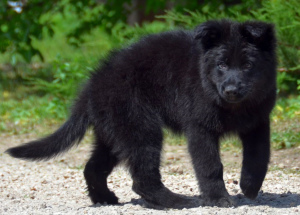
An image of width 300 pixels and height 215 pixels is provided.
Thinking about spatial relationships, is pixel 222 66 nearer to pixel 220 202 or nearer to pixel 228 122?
pixel 228 122

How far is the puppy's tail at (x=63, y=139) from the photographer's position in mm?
5043

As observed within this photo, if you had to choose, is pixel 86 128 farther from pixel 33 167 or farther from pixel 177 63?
pixel 33 167

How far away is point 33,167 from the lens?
7109 millimetres

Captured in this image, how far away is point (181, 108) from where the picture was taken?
5.15 meters

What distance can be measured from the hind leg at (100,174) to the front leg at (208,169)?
889mm

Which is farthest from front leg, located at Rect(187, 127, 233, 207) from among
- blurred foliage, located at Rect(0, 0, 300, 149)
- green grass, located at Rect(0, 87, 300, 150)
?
blurred foliage, located at Rect(0, 0, 300, 149)

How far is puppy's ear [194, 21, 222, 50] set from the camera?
4867 mm

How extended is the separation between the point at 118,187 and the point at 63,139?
44.2 inches

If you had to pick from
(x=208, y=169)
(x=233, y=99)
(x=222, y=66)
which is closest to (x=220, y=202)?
(x=208, y=169)

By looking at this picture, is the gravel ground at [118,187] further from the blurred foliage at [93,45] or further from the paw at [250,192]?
the blurred foliage at [93,45]

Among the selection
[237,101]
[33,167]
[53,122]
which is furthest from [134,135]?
[53,122]

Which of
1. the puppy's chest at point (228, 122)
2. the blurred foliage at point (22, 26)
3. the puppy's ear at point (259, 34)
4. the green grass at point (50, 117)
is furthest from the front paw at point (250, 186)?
the blurred foliage at point (22, 26)

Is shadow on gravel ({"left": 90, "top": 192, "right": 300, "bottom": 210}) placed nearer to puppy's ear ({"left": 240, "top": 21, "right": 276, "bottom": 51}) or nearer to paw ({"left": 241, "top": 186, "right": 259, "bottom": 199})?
paw ({"left": 241, "top": 186, "right": 259, "bottom": 199})

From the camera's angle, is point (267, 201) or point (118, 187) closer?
point (267, 201)
